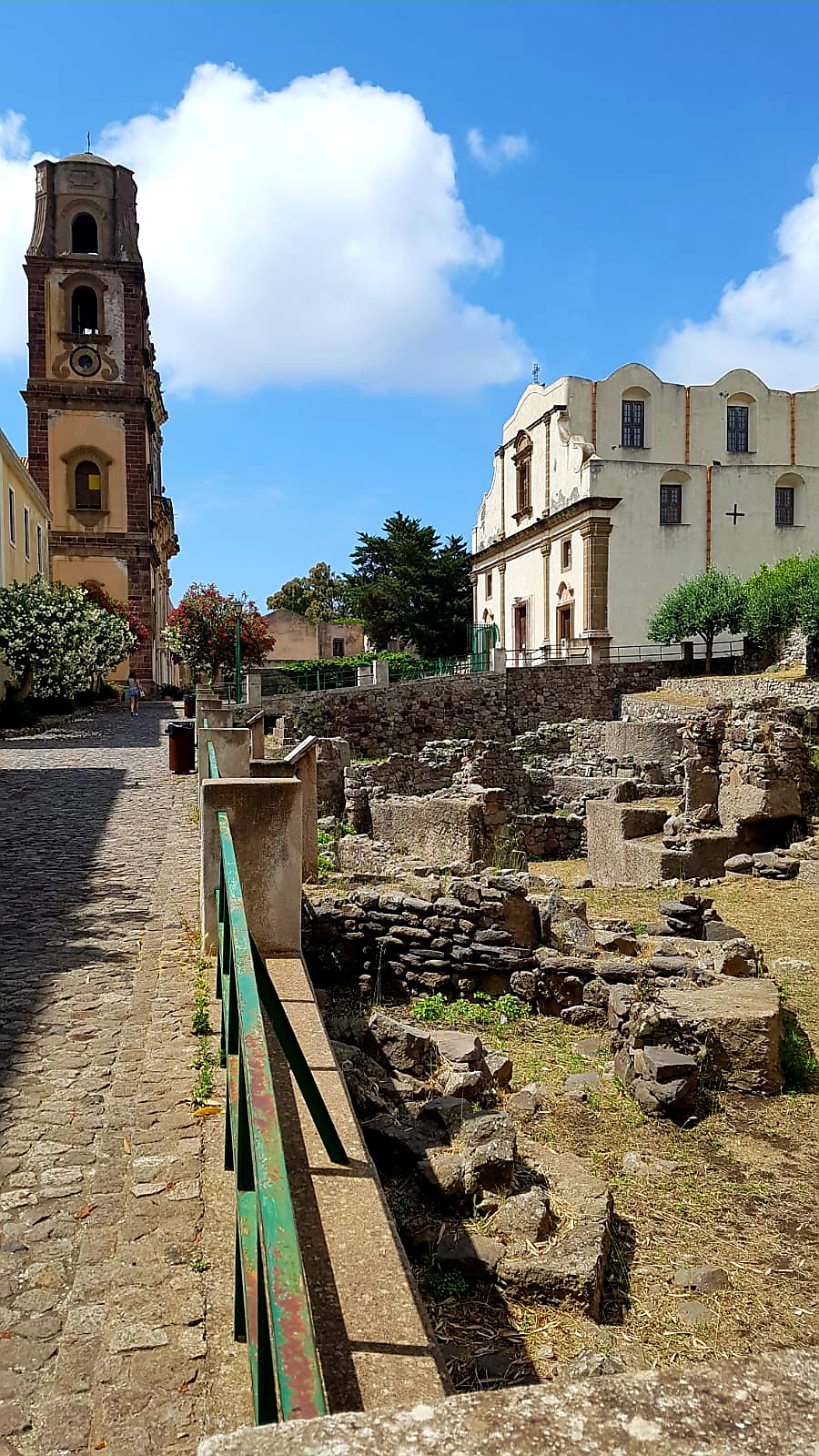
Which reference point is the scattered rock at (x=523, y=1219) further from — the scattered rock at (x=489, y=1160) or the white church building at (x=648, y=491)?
the white church building at (x=648, y=491)

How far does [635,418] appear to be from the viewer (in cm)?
4275

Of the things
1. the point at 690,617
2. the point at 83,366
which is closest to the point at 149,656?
the point at 83,366

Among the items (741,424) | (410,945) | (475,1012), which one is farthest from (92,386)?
(475,1012)

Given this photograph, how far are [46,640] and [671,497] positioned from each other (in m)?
26.8

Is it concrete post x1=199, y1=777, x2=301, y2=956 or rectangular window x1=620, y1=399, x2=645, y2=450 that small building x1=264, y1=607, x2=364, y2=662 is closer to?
rectangular window x1=620, y1=399, x2=645, y2=450

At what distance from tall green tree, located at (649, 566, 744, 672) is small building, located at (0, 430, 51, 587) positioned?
23110 millimetres

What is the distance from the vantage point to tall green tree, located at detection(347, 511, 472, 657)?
57281 millimetres

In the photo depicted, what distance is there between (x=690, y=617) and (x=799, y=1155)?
112 ft

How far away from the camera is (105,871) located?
9.16 metres

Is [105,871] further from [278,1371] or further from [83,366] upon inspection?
[83,366]

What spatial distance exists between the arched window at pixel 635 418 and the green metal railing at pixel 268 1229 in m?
42.4

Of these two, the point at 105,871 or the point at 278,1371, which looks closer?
the point at 278,1371

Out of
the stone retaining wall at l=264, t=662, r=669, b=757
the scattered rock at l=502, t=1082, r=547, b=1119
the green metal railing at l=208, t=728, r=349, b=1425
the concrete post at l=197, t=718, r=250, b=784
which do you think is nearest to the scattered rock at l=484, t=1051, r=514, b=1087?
the scattered rock at l=502, t=1082, r=547, b=1119

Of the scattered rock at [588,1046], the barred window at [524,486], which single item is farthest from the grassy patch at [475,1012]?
the barred window at [524,486]
